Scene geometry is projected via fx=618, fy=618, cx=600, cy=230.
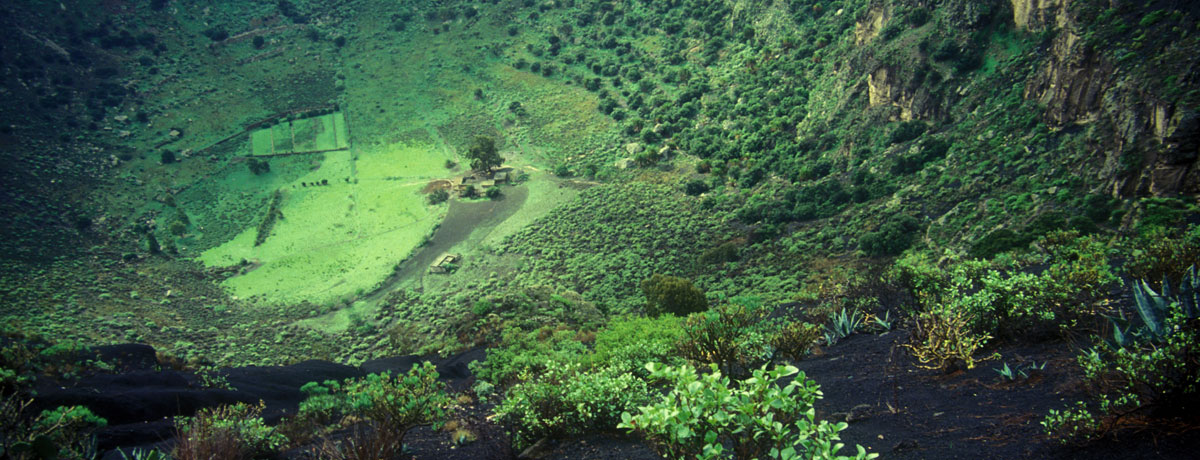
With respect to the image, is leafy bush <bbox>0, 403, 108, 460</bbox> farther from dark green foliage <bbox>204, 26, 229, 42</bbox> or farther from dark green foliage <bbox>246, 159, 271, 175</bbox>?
dark green foliage <bbox>204, 26, 229, 42</bbox>

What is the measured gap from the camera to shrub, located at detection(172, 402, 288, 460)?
9344 millimetres

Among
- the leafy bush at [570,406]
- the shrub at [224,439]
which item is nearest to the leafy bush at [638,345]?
the leafy bush at [570,406]

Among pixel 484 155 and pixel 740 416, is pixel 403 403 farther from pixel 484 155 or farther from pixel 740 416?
pixel 484 155

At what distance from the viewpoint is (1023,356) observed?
37.9 feet

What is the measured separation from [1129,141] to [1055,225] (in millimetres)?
5360

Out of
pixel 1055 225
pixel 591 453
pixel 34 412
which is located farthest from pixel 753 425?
pixel 1055 225

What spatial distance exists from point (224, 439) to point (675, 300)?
23.7 metres

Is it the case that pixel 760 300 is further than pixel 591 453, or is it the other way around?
pixel 760 300

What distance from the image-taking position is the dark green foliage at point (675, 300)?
31.5 metres

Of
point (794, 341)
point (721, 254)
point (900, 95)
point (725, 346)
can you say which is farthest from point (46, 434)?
point (900, 95)

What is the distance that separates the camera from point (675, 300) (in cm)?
3148

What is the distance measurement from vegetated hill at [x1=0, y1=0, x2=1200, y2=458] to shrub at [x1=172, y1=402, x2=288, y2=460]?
1.82m

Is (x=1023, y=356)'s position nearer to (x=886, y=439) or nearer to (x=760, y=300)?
(x=886, y=439)

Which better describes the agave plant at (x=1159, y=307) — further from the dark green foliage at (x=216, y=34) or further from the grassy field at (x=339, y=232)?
the dark green foliage at (x=216, y=34)
